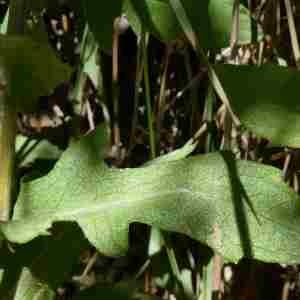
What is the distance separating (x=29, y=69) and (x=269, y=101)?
0.75ft

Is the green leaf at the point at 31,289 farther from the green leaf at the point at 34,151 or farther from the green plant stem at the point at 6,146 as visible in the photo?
the green leaf at the point at 34,151

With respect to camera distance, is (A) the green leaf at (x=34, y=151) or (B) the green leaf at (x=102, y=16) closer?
(B) the green leaf at (x=102, y=16)

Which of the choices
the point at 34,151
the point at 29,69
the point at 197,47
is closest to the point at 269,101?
the point at 197,47

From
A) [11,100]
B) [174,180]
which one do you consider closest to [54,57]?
[11,100]

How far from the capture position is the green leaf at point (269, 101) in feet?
2.11

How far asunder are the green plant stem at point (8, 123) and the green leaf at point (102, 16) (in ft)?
0.39

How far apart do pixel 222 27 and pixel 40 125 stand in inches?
21.9

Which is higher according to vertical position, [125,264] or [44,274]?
[44,274]

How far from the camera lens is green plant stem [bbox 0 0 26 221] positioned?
67 centimetres

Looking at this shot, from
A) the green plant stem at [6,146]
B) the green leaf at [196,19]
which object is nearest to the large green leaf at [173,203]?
the green plant stem at [6,146]

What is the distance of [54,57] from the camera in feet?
2.12

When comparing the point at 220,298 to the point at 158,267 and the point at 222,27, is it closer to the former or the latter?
the point at 158,267

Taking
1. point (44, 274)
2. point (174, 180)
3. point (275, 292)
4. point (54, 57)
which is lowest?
point (275, 292)

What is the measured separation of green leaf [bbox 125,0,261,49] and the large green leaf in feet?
0.46
